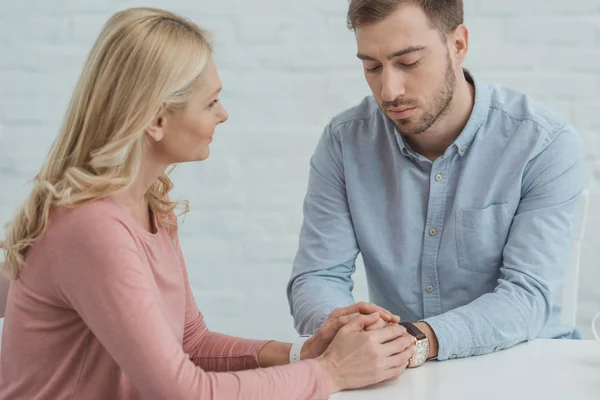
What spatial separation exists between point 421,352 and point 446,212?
443 millimetres

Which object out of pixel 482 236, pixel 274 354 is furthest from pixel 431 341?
pixel 482 236

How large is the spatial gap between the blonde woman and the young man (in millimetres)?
335

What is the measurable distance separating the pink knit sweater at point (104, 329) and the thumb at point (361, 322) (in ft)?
0.41

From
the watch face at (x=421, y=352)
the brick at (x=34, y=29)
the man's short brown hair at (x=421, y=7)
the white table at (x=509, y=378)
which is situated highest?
the brick at (x=34, y=29)

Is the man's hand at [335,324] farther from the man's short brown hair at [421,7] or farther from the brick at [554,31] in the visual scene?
the brick at [554,31]

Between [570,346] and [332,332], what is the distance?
1.27 feet

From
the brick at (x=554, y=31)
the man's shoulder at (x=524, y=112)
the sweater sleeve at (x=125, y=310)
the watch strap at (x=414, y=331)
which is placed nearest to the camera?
the sweater sleeve at (x=125, y=310)

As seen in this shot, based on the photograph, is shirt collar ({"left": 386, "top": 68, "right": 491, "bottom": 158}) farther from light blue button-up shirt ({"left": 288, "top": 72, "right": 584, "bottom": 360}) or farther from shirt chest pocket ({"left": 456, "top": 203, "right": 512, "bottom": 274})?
shirt chest pocket ({"left": 456, "top": 203, "right": 512, "bottom": 274})

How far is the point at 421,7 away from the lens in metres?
1.69

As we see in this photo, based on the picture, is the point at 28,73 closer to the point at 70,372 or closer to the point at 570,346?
the point at 70,372

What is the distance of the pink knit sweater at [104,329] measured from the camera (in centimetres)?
118

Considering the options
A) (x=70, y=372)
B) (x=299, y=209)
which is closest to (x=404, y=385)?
(x=70, y=372)

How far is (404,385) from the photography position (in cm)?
131

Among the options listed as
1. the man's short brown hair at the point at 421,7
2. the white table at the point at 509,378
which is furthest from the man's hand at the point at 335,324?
the man's short brown hair at the point at 421,7
